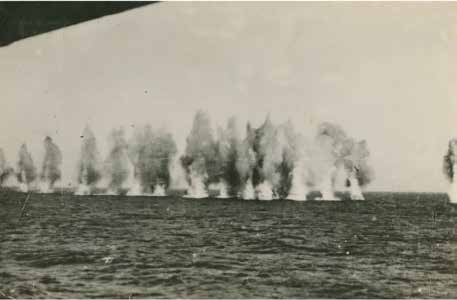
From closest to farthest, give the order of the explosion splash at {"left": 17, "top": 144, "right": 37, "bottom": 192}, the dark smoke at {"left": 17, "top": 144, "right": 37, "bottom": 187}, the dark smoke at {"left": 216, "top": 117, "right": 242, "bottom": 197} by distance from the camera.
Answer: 1. the dark smoke at {"left": 17, "top": 144, "right": 37, "bottom": 187}
2. the explosion splash at {"left": 17, "top": 144, "right": 37, "bottom": 192}
3. the dark smoke at {"left": 216, "top": 117, "right": 242, "bottom": 197}

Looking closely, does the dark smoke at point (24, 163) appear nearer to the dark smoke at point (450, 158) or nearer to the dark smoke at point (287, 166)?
the dark smoke at point (450, 158)

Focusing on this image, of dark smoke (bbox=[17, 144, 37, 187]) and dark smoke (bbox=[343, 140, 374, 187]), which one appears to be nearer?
dark smoke (bbox=[17, 144, 37, 187])

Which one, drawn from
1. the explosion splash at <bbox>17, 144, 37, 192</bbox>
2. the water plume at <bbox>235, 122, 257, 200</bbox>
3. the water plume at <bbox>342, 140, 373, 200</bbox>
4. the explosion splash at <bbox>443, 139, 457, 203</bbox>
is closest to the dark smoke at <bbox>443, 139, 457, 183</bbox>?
the explosion splash at <bbox>443, 139, 457, 203</bbox>

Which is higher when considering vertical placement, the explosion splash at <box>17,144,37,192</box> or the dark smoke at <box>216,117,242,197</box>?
the dark smoke at <box>216,117,242,197</box>

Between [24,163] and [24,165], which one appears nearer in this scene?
[24,165]

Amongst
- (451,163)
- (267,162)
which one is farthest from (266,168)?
(451,163)

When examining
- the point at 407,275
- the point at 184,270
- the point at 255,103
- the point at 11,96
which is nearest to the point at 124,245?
the point at 184,270

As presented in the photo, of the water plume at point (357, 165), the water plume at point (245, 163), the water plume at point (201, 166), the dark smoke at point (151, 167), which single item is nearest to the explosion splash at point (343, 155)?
the water plume at point (357, 165)

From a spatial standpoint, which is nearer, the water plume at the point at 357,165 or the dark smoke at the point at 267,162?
the water plume at the point at 357,165

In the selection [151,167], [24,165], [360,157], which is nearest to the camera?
[24,165]

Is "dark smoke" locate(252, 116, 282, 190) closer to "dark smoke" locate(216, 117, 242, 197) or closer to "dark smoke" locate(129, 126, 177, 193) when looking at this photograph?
"dark smoke" locate(216, 117, 242, 197)

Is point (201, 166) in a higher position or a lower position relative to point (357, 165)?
higher

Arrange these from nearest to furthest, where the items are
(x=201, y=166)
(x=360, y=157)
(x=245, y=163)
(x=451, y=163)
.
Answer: (x=451, y=163)
(x=360, y=157)
(x=201, y=166)
(x=245, y=163)

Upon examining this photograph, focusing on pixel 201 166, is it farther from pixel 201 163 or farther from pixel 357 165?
pixel 357 165
